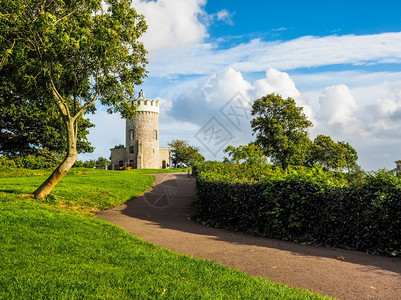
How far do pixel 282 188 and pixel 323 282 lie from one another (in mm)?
4430

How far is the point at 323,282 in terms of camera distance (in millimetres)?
6027

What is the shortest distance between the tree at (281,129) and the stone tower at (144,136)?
26070 mm

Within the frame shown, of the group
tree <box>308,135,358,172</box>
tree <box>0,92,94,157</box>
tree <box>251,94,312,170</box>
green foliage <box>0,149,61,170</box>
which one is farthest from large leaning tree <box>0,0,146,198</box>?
tree <box>308,135,358,172</box>

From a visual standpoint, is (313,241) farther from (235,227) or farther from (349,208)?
(235,227)

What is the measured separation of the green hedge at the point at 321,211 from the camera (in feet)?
27.1

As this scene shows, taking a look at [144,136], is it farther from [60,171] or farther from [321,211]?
[321,211]

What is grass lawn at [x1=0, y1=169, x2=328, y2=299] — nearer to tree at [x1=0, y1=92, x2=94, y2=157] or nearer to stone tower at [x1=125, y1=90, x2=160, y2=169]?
tree at [x1=0, y1=92, x2=94, y2=157]

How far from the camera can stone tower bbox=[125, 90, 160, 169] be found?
64812mm

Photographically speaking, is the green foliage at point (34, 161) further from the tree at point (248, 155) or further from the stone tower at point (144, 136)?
the stone tower at point (144, 136)

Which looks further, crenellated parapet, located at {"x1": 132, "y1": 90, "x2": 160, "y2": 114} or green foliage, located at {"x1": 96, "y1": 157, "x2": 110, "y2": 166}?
crenellated parapet, located at {"x1": 132, "y1": 90, "x2": 160, "y2": 114}

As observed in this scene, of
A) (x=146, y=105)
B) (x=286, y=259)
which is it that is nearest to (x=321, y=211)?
(x=286, y=259)

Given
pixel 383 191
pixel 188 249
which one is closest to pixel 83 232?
pixel 188 249

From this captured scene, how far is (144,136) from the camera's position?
6512cm

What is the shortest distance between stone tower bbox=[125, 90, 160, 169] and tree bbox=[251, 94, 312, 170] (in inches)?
1026
